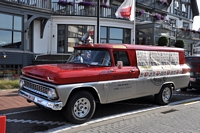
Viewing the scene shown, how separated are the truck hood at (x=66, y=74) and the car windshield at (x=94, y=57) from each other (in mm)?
250

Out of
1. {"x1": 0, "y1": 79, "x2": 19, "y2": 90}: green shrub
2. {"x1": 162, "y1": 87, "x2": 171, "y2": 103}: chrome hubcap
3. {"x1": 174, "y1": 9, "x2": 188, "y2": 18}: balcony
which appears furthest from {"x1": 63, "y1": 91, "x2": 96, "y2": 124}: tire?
{"x1": 174, "y1": 9, "x2": 188, "y2": 18}: balcony

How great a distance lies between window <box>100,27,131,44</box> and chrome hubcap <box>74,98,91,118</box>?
44.8 ft

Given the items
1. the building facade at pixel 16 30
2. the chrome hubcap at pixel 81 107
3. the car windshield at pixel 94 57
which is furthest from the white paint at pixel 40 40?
the chrome hubcap at pixel 81 107

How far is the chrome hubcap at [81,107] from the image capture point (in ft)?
17.5

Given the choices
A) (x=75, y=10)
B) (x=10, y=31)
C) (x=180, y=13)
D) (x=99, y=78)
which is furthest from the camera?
(x=180, y=13)

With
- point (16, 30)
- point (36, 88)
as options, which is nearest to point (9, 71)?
point (16, 30)

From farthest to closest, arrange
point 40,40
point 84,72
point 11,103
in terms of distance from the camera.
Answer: point 40,40, point 11,103, point 84,72

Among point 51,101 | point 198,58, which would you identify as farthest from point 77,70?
point 198,58

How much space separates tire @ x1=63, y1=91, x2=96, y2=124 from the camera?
204 inches

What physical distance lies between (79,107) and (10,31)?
1038cm

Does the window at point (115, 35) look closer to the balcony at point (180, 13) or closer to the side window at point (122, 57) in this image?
→ the side window at point (122, 57)

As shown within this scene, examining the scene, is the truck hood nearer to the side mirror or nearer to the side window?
the side mirror

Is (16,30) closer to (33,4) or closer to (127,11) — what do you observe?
(33,4)

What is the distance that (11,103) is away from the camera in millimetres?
7352
